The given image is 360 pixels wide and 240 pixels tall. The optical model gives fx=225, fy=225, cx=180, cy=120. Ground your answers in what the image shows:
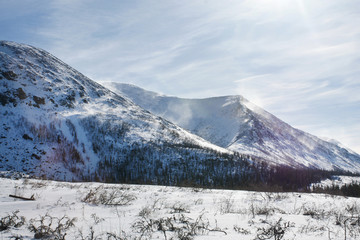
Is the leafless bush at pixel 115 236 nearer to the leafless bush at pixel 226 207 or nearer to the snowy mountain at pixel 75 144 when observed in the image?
the leafless bush at pixel 226 207

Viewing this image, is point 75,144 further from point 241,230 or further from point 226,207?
point 241,230

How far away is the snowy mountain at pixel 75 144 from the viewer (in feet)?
380

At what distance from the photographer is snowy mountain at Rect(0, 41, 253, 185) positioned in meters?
116

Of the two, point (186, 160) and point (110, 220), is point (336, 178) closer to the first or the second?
point (186, 160)

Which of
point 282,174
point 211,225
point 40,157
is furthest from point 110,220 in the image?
point 282,174

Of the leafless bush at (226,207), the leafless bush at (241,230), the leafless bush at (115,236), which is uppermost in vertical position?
the leafless bush at (115,236)

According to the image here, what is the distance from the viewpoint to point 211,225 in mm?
4668

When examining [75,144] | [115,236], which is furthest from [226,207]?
[75,144]

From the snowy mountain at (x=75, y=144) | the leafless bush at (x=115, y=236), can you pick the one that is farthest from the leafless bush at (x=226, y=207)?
the snowy mountain at (x=75, y=144)

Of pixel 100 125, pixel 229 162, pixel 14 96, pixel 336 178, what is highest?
pixel 14 96

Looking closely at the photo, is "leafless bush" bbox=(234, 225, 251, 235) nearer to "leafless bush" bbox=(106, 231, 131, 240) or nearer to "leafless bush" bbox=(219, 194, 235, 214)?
"leafless bush" bbox=(219, 194, 235, 214)

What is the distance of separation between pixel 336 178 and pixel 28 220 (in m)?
219

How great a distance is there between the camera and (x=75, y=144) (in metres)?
140

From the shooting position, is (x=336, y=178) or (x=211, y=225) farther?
(x=336, y=178)
